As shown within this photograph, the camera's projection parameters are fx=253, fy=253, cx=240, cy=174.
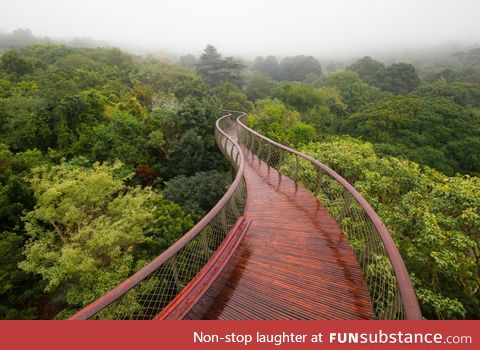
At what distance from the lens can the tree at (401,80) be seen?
4094 centimetres

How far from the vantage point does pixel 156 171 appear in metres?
17.8

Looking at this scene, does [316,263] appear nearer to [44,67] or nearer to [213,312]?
[213,312]

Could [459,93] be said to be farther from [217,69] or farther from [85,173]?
[85,173]

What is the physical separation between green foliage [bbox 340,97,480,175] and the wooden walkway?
628 inches

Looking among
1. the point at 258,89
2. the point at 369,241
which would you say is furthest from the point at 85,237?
the point at 258,89

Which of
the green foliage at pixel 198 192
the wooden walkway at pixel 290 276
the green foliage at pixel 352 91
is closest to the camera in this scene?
the wooden walkway at pixel 290 276

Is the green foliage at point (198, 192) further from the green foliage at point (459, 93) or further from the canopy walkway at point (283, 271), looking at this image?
the green foliage at point (459, 93)


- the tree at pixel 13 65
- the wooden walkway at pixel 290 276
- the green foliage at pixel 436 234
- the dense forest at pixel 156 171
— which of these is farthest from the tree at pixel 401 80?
the tree at pixel 13 65

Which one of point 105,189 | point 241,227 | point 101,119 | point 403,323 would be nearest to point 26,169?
point 105,189

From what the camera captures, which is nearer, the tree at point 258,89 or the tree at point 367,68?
the tree at point 258,89

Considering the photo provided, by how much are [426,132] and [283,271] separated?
2349 cm

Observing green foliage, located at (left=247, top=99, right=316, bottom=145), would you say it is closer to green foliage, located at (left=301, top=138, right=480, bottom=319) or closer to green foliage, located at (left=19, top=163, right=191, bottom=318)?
green foliage, located at (left=19, top=163, right=191, bottom=318)

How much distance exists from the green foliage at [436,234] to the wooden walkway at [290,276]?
199 centimetres

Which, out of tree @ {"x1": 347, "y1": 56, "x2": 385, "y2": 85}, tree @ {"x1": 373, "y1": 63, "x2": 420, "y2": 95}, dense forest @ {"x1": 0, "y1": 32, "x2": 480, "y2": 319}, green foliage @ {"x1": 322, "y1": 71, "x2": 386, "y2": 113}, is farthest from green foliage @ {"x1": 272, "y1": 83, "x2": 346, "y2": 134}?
tree @ {"x1": 347, "y1": 56, "x2": 385, "y2": 85}
